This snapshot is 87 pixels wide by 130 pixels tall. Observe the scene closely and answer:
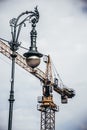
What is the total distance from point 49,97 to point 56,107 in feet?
12.9

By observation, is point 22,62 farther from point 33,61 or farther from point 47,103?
point 33,61

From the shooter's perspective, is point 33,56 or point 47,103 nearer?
point 33,56

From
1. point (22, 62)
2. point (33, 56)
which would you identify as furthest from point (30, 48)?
point (22, 62)

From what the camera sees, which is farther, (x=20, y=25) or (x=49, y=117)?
(x=49, y=117)

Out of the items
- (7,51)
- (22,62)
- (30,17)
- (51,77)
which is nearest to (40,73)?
(51,77)

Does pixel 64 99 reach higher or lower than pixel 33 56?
higher

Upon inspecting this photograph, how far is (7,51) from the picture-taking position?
60.5m

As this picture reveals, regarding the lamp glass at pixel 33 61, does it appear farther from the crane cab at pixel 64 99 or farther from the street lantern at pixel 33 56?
the crane cab at pixel 64 99

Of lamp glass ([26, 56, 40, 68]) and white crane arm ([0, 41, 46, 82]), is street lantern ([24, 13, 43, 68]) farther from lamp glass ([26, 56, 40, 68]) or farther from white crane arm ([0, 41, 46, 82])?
white crane arm ([0, 41, 46, 82])

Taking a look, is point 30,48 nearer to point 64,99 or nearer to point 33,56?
point 33,56

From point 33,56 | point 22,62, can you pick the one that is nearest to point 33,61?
point 33,56

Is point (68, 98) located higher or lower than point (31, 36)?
higher

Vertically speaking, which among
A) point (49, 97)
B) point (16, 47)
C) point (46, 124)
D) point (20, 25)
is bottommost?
point (16, 47)

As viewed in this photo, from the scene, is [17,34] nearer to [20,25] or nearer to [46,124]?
[20,25]
